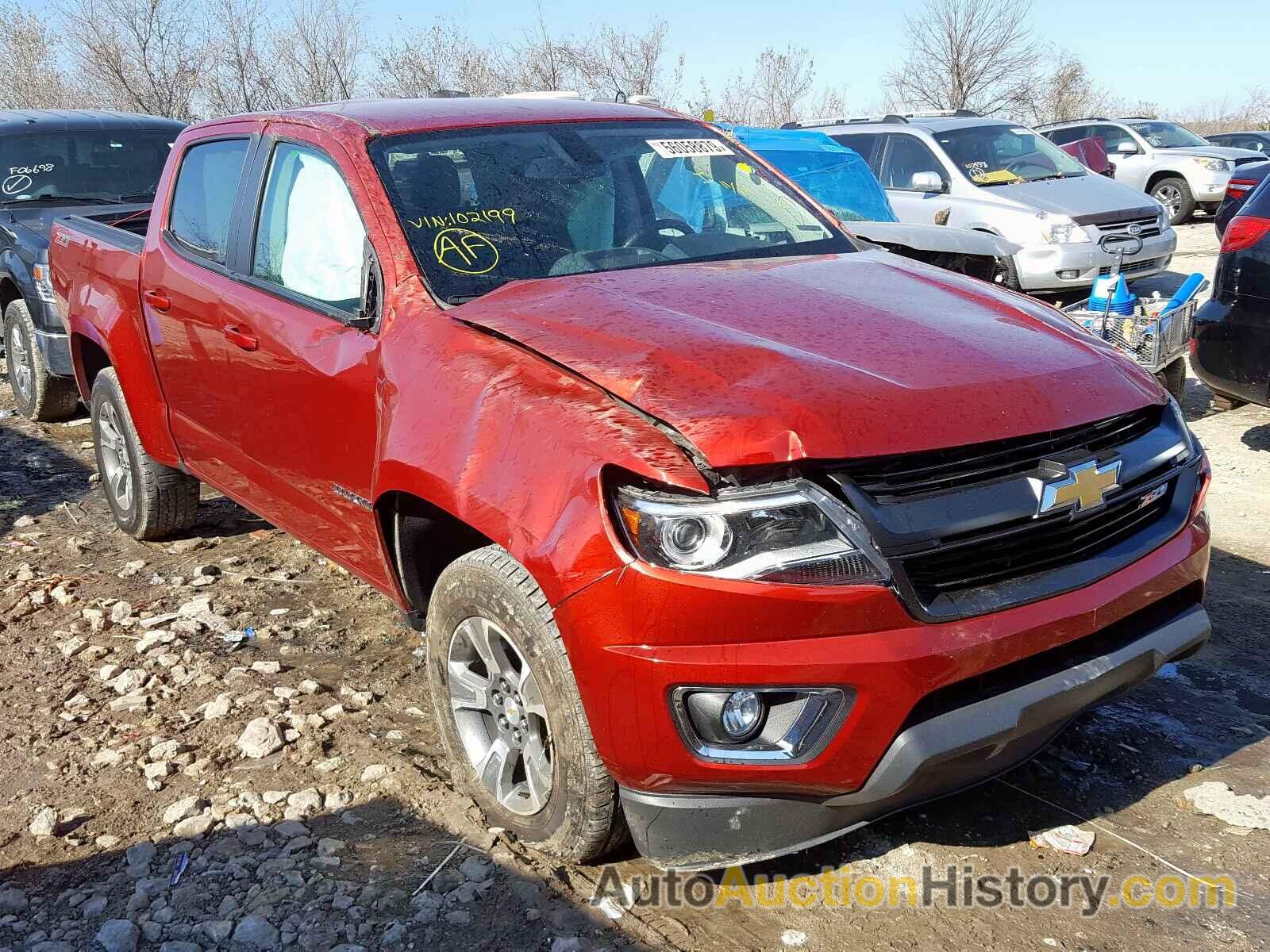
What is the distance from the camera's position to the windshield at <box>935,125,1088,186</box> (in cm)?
1159

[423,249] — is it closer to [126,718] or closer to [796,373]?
[796,373]

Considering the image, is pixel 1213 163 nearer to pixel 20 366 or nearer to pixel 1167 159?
pixel 1167 159

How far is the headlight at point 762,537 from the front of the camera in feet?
7.50

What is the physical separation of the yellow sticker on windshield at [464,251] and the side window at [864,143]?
964 cm

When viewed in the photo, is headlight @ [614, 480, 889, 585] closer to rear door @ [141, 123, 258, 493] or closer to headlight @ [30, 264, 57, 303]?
rear door @ [141, 123, 258, 493]

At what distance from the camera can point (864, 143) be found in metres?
12.3

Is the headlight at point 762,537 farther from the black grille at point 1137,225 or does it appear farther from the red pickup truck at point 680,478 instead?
the black grille at point 1137,225

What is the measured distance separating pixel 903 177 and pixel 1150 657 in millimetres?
10004

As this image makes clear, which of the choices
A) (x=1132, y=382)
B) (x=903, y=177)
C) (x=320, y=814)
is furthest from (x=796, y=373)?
(x=903, y=177)

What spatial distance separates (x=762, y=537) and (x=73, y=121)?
7723 millimetres

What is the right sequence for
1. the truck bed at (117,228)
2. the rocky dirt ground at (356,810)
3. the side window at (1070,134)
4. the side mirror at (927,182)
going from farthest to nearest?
the side window at (1070,134) → the side mirror at (927,182) → the truck bed at (117,228) → the rocky dirt ground at (356,810)

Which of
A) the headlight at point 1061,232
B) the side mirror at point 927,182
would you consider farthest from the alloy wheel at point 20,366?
the headlight at point 1061,232

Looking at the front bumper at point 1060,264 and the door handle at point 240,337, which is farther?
the front bumper at point 1060,264

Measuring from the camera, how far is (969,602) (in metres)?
2.39
